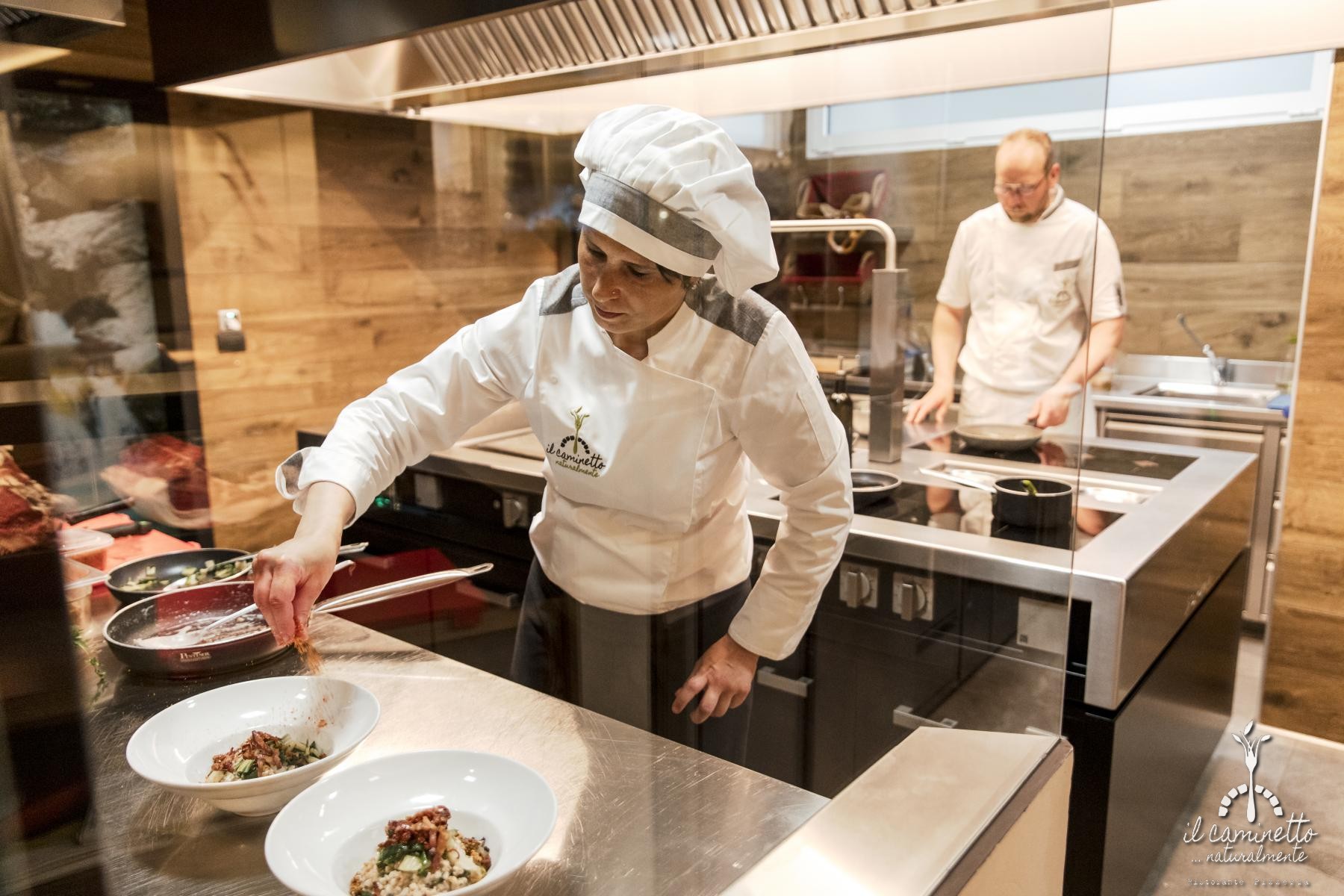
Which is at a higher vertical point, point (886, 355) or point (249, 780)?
A: point (886, 355)

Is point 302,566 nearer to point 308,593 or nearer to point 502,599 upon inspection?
point 308,593

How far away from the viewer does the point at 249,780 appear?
19.8 inches

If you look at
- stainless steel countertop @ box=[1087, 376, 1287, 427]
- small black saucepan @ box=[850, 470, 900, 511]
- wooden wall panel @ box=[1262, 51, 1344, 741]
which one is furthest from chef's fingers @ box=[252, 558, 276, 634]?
stainless steel countertop @ box=[1087, 376, 1287, 427]

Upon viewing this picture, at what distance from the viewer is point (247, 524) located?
52 centimetres

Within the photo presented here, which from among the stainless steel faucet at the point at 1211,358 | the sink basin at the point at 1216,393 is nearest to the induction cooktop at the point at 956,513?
the sink basin at the point at 1216,393

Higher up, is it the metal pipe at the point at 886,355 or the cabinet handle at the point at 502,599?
the metal pipe at the point at 886,355

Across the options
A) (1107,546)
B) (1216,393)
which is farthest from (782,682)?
(1216,393)

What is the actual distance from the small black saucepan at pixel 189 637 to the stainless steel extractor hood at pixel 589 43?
0.30 metres

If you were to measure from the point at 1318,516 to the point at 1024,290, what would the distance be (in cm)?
155

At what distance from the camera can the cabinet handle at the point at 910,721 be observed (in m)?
0.83

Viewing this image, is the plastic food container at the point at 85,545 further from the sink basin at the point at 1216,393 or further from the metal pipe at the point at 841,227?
the sink basin at the point at 1216,393

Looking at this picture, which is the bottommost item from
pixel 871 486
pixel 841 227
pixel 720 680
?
pixel 720 680

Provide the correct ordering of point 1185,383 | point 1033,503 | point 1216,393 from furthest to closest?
point 1185,383 < point 1216,393 < point 1033,503

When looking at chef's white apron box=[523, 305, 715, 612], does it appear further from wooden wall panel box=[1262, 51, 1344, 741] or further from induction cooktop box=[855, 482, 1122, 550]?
wooden wall panel box=[1262, 51, 1344, 741]
